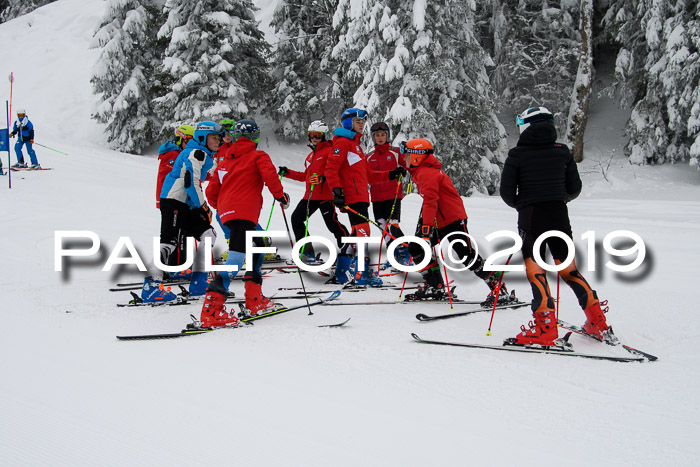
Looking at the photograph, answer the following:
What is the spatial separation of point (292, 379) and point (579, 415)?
1.75 m

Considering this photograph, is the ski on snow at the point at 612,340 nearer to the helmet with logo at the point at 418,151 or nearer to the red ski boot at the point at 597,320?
the red ski boot at the point at 597,320

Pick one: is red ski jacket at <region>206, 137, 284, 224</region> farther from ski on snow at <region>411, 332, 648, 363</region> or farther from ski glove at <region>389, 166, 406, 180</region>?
ski glove at <region>389, 166, 406, 180</region>

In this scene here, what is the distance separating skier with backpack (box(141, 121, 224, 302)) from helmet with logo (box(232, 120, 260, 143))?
2.41 ft

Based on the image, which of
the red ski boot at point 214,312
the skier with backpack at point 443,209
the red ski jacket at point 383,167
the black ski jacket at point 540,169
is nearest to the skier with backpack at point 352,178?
the red ski jacket at point 383,167

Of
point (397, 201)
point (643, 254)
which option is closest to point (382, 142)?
point (397, 201)

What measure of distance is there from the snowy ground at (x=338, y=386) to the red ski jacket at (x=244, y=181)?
112cm

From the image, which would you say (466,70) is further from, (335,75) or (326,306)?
(326,306)

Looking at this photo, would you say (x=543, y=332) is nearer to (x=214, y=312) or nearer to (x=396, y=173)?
(x=214, y=312)

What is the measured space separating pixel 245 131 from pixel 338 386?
281 centimetres

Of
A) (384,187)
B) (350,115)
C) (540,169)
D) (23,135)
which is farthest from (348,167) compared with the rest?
(23,135)

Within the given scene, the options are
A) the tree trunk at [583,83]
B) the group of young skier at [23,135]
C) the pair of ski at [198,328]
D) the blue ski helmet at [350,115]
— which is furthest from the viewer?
the tree trunk at [583,83]

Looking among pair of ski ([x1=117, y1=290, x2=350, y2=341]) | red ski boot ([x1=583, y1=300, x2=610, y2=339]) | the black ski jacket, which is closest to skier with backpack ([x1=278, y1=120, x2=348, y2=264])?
pair of ski ([x1=117, y1=290, x2=350, y2=341])

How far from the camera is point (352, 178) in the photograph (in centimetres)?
680

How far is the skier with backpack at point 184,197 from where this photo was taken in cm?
589
